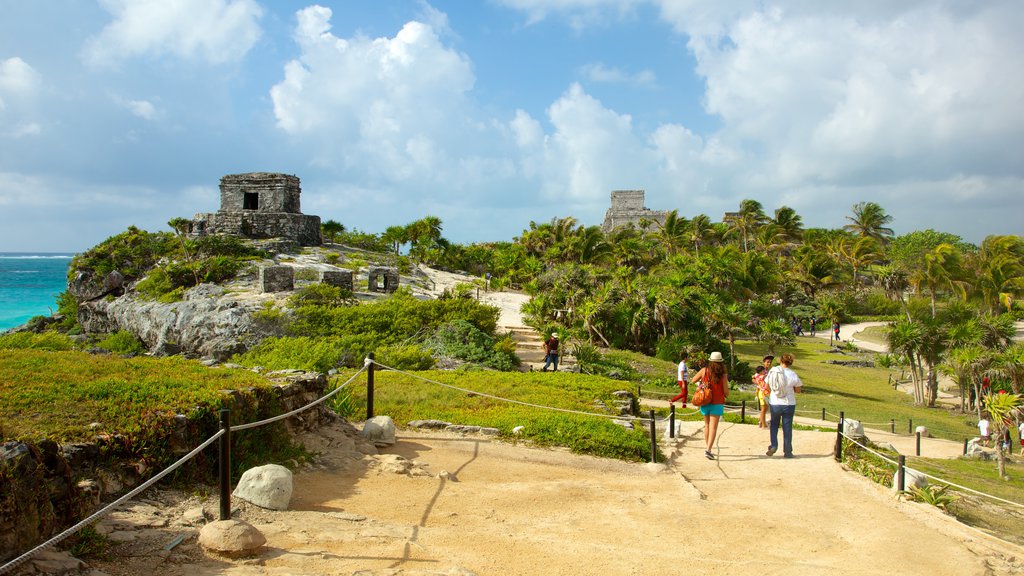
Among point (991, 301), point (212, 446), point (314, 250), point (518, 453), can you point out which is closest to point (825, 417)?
point (518, 453)

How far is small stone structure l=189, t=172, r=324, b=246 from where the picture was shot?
88.4 feet

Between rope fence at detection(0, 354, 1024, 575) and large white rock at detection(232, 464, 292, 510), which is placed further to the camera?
large white rock at detection(232, 464, 292, 510)

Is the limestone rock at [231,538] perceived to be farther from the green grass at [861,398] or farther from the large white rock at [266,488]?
the green grass at [861,398]

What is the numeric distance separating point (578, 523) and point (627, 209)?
229 feet

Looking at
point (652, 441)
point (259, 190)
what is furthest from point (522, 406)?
point (259, 190)

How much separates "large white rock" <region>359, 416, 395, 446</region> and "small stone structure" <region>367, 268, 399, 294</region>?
1592 centimetres

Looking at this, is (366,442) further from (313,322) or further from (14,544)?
(313,322)

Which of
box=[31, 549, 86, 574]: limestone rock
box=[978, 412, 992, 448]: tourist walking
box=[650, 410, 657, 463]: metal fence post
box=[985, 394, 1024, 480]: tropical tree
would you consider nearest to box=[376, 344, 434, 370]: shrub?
box=[650, 410, 657, 463]: metal fence post

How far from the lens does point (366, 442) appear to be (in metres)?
8.60

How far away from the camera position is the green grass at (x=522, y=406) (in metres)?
9.31

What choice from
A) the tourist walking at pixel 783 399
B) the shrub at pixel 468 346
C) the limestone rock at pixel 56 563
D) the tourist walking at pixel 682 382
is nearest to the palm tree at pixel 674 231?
the shrub at pixel 468 346

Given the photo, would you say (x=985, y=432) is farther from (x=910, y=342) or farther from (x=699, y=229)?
(x=699, y=229)

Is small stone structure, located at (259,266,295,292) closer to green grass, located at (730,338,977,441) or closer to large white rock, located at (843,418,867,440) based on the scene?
green grass, located at (730,338,977,441)

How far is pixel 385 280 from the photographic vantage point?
25.1 meters
